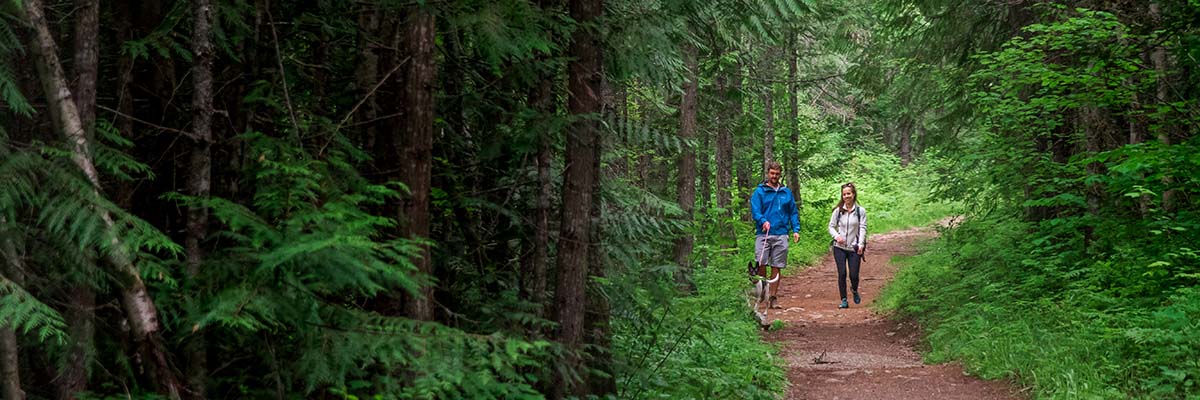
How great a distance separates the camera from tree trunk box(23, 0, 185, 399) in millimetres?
3461

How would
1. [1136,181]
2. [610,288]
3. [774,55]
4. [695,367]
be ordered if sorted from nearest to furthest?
[610,288]
[695,367]
[1136,181]
[774,55]

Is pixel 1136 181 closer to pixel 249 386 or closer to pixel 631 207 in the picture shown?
pixel 631 207

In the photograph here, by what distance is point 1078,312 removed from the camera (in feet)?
28.5

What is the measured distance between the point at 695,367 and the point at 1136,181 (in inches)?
202

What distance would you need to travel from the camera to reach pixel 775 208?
1227cm

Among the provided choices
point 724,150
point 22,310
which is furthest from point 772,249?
point 22,310

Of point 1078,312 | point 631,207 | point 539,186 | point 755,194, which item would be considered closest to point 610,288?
point 631,207

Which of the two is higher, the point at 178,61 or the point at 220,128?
the point at 178,61

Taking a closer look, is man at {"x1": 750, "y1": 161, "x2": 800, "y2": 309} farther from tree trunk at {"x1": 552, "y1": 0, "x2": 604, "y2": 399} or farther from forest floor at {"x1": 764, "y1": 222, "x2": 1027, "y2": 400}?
tree trunk at {"x1": 552, "y1": 0, "x2": 604, "y2": 399}

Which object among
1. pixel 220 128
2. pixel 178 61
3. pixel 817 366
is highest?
pixel 178 61

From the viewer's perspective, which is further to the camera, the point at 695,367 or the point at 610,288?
the point at 695,367

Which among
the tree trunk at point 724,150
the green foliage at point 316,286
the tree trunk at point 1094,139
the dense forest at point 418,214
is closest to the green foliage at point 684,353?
the dense forest at point 418,214

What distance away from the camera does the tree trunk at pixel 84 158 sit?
3461 millimetres

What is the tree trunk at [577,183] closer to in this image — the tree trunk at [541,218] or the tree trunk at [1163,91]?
the tree trunk at [541,218]
